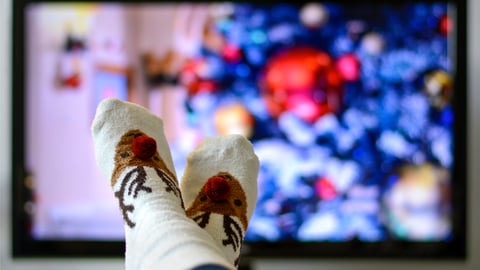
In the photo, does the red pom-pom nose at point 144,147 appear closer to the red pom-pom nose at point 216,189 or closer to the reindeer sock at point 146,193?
the reindeer sock at point 146,193

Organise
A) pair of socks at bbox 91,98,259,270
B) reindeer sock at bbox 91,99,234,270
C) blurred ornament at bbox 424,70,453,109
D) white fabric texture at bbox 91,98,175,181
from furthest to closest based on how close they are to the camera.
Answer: blurred ornament at bbox 424,70,453,109
white fabric texture at bbox 91,98,175,181
pair of socks at bbox 91,98,259,270
reindeer sock at bbox 91,99,234,270

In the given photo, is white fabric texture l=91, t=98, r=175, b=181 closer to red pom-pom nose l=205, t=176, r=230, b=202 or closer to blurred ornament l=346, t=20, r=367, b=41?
red pom-pom nose l=205, t=176, r=230, b=202

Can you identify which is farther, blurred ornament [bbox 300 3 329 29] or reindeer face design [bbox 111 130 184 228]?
blurred ornament [bbox 300 3 329 29]

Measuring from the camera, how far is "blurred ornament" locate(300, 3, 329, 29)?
190cm

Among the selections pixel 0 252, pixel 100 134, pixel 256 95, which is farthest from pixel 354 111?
pixel 0 252

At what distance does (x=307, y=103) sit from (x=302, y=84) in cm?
5

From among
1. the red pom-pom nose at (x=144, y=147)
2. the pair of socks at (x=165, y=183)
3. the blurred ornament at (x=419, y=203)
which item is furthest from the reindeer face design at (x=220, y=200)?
the blurred ornament at (x=419, y=203)

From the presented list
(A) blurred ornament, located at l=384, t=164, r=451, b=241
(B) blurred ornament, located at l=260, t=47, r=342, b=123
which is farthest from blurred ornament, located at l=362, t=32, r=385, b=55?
(A) blurred ornament, located at l=384, t=164, r=451, b=241

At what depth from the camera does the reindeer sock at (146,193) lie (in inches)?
32.0

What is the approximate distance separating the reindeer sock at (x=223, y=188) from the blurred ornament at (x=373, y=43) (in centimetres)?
73

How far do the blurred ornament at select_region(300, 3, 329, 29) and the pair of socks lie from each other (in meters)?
0.71

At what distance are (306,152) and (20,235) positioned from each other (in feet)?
2.71

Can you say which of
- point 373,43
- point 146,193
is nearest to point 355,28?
point 373,43

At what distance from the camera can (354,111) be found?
1.90 metres
